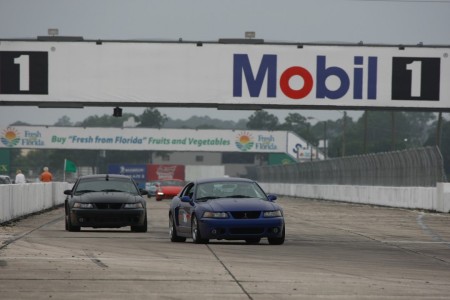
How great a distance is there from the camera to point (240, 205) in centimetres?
2088

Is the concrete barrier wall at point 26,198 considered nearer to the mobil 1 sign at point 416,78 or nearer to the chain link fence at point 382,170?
the mobil 1 sign at point 416,78

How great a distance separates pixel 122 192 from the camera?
27219mm

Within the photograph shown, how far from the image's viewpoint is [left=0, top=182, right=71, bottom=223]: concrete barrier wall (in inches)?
1199

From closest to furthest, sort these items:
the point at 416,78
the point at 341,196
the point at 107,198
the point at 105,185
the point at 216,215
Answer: the point at 216,215 → the point at 107,198 → the point at 105,185 → the point at 416,78 → the point at 341,196

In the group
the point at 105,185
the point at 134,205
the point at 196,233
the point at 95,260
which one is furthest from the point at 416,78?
the point at 95,260

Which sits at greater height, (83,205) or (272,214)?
(272,214)

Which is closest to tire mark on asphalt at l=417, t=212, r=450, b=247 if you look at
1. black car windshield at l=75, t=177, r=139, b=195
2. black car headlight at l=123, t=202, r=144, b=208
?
black car headlight at l=123, t=202, r=144, b=208

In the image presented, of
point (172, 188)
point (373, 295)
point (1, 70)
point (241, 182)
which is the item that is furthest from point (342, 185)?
point (373, 295)

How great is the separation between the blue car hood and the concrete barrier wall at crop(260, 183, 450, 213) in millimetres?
21791

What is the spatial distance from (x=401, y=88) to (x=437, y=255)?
23633mm

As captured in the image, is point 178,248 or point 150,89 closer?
point 178,248

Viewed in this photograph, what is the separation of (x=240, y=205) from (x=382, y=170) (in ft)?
109

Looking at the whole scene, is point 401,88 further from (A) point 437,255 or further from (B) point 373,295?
(B) point 373,295

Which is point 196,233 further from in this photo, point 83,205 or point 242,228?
point 83,205
